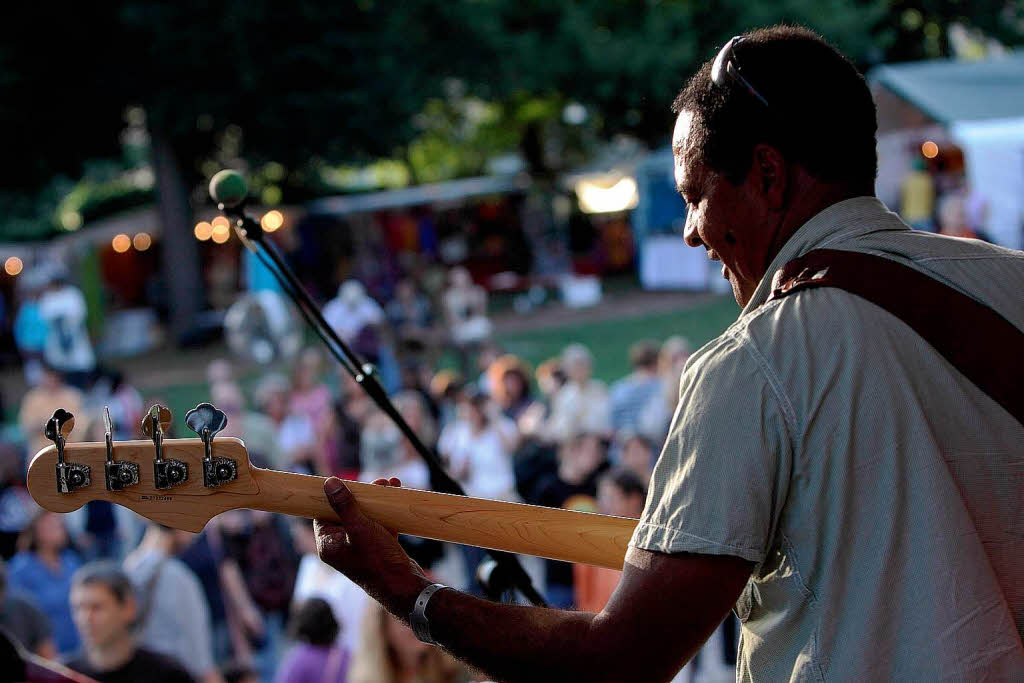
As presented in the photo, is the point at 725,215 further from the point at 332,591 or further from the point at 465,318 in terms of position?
the point at 465,318

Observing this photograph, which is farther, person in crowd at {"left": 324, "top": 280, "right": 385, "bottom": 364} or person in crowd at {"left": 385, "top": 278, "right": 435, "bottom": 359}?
person in crowd at {"left": 385, "top": 278, "right": 435, "bottom": 359}

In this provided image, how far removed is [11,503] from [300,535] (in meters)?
1.99

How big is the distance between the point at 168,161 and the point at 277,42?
165 inches

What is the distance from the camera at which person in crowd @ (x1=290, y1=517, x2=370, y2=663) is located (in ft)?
17.8

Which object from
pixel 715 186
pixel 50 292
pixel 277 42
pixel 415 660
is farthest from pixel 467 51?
pixel 715 186

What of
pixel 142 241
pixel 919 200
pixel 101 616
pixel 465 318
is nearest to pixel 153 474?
pixel 101 616

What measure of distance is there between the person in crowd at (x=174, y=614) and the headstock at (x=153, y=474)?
12.4ft

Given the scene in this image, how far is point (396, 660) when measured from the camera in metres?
4.27

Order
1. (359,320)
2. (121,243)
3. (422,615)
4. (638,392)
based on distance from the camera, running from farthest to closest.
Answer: (121,243), (359,320), (638,392), (422,615)

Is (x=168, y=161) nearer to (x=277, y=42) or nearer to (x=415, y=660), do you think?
(x=277, y=42)

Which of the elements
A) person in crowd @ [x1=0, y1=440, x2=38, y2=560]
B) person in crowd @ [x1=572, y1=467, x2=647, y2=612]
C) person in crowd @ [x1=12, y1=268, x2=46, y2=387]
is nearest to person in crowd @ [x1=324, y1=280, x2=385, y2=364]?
person in crowd @ [x1=12, y1=268, x2=46, y2=387]

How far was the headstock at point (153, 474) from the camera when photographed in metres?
1.77

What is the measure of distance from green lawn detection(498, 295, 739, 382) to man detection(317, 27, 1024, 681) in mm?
13590

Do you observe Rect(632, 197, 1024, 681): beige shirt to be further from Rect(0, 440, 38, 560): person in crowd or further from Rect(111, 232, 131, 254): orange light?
Rect(111, 232, 131, 254): orange light
